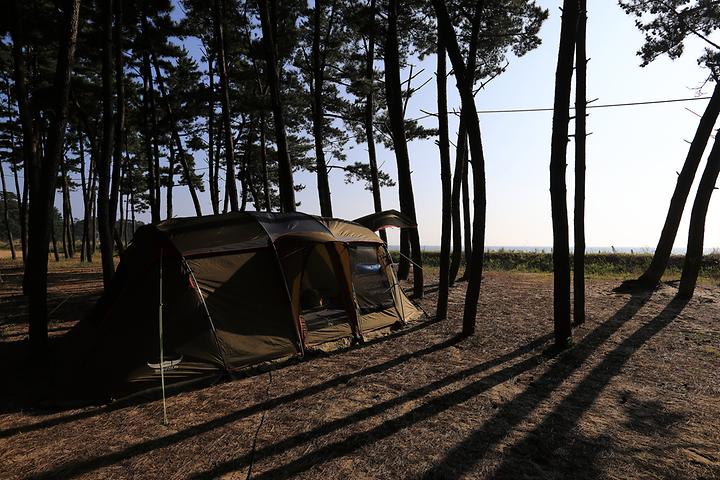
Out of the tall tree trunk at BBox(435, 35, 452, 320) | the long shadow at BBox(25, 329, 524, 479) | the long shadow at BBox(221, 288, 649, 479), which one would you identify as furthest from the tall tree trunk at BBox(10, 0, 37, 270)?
the tall tree trunk at BBox(435, 35, 452, 320)

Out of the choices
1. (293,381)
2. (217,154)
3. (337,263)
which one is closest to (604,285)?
(337,263)

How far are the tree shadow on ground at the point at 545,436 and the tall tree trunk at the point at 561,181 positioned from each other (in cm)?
70

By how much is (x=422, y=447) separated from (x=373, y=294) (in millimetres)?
4399

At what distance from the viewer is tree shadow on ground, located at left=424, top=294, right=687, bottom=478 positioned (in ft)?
10.3

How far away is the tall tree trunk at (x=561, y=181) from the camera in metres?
6.07

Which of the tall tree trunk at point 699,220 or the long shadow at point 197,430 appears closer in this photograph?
the long shadow at point 197,430

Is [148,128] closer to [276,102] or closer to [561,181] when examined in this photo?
[276,102]

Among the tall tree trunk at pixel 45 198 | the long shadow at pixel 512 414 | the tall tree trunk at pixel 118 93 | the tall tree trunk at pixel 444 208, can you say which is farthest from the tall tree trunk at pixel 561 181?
the tall tree trunk at pixel 118 93

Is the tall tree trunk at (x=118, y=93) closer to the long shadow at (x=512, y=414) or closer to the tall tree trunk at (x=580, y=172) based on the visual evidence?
the long shadow at (x=512, y=414)

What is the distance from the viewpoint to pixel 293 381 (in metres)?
5.14

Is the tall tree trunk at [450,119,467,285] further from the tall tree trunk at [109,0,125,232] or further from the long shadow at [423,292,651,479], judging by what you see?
the tall tree trunk at [109,0,125,232]

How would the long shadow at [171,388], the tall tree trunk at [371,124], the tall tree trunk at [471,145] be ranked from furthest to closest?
the tall tree trunk at [371,124] < the tall tree trunk at [471,145] < the long shadow at [171,388]

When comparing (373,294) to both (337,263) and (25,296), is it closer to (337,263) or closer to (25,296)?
(337,263)

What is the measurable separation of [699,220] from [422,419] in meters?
9.66
